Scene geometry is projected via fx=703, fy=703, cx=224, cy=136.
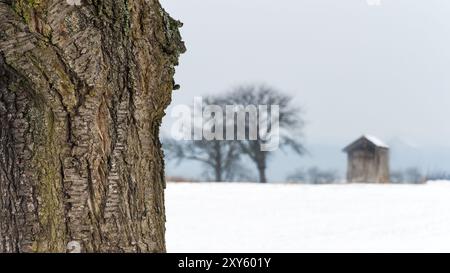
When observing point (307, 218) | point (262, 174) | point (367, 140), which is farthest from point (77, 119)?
point (367, 140)

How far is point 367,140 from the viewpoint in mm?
10828

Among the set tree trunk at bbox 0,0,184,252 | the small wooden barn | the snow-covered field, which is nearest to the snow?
the small wooden barn

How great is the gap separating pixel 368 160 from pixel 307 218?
3365 millimetres

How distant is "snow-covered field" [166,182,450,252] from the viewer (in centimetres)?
640

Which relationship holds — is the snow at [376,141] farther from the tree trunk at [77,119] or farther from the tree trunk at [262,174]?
the tree trunk at [77,119]

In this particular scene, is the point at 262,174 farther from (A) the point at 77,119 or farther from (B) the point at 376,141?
(A) the point at 77,119

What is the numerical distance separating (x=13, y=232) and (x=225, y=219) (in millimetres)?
5399

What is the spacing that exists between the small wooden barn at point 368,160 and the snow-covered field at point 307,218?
1.17 metres

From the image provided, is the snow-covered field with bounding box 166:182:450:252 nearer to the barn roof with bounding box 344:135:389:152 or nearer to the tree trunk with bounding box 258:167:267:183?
the tree trunk with bounding box 258:167:267:183

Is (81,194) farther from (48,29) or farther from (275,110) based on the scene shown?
(275,110)

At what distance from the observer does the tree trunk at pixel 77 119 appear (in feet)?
7.59

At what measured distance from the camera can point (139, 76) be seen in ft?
7.98
